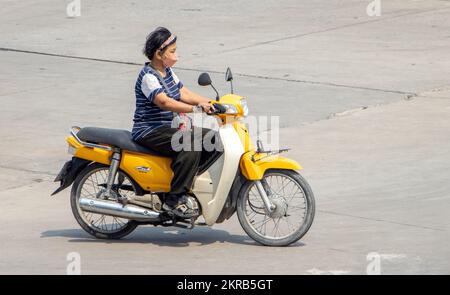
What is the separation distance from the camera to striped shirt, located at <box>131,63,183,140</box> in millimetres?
9273

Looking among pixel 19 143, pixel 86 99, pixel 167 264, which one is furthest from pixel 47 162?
pixel 167 264

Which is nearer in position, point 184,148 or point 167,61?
point 184,148

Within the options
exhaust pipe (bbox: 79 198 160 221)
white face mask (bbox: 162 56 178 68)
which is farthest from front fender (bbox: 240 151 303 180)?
white face mask (bbox: 162 56 178 68)

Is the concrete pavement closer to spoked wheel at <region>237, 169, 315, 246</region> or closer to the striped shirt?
spoked wheel at <region>237, 169, 315, 246</region>

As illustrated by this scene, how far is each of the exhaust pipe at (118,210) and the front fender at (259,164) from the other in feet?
2.68

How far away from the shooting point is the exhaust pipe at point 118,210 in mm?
9430

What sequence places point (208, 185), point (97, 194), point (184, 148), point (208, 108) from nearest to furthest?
point (208, 108)
point (184, 148)
point (208, 185)
point (97, 194)

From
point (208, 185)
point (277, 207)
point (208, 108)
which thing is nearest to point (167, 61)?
point (208, 108)

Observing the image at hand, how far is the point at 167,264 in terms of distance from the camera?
8859 millimetres

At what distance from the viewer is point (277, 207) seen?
9.27 meters

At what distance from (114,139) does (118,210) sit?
562 millimetres

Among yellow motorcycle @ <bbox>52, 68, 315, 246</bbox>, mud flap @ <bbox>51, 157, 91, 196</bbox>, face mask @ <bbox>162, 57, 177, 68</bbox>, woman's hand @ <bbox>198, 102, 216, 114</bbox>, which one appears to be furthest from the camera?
mud flap @ <bbox>51, 157, 91, 196</bbox>

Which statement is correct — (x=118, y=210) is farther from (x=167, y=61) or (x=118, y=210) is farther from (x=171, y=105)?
(x=167, y=61)
